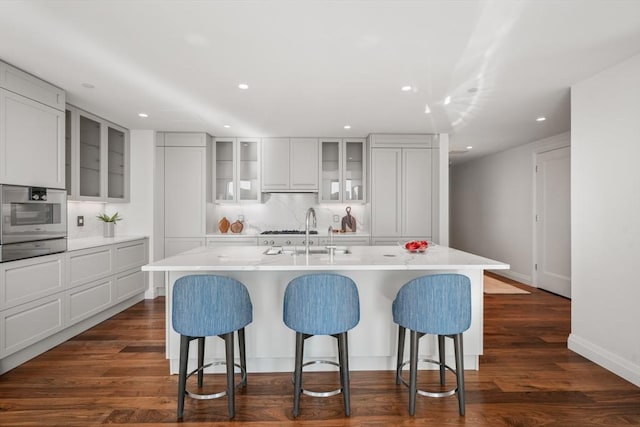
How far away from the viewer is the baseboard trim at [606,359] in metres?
2.47

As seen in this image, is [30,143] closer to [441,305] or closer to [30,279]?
[30,279]

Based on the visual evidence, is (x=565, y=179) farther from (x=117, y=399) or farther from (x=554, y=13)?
(x=117, y=399)

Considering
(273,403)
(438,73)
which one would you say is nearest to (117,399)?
(273,403)

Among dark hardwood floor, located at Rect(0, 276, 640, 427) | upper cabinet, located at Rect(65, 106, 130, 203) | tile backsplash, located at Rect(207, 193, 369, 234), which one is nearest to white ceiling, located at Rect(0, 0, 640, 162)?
upper cabinet, located at Rect(65, 106, 130, 203)

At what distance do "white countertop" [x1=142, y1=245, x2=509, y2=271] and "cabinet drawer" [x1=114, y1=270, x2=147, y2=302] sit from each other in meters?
1.84

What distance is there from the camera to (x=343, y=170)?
5133mm

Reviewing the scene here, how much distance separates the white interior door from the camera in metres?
4.89

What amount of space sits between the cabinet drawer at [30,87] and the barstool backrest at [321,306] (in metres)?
2.76

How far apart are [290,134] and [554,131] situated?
3.77m

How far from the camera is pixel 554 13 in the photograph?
195 cm

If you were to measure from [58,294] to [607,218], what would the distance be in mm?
4725

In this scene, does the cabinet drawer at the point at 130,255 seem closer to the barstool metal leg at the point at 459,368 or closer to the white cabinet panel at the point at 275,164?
the white cabinet panel at the point at 275,164

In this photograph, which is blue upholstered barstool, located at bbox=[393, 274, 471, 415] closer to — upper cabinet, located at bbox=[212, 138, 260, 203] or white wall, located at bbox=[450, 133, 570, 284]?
upper cabinet, located at bbox=[212, 138, 260, 203]

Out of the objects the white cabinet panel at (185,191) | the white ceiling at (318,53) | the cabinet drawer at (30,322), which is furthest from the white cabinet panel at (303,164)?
the cabinet drawer at (30,322)
